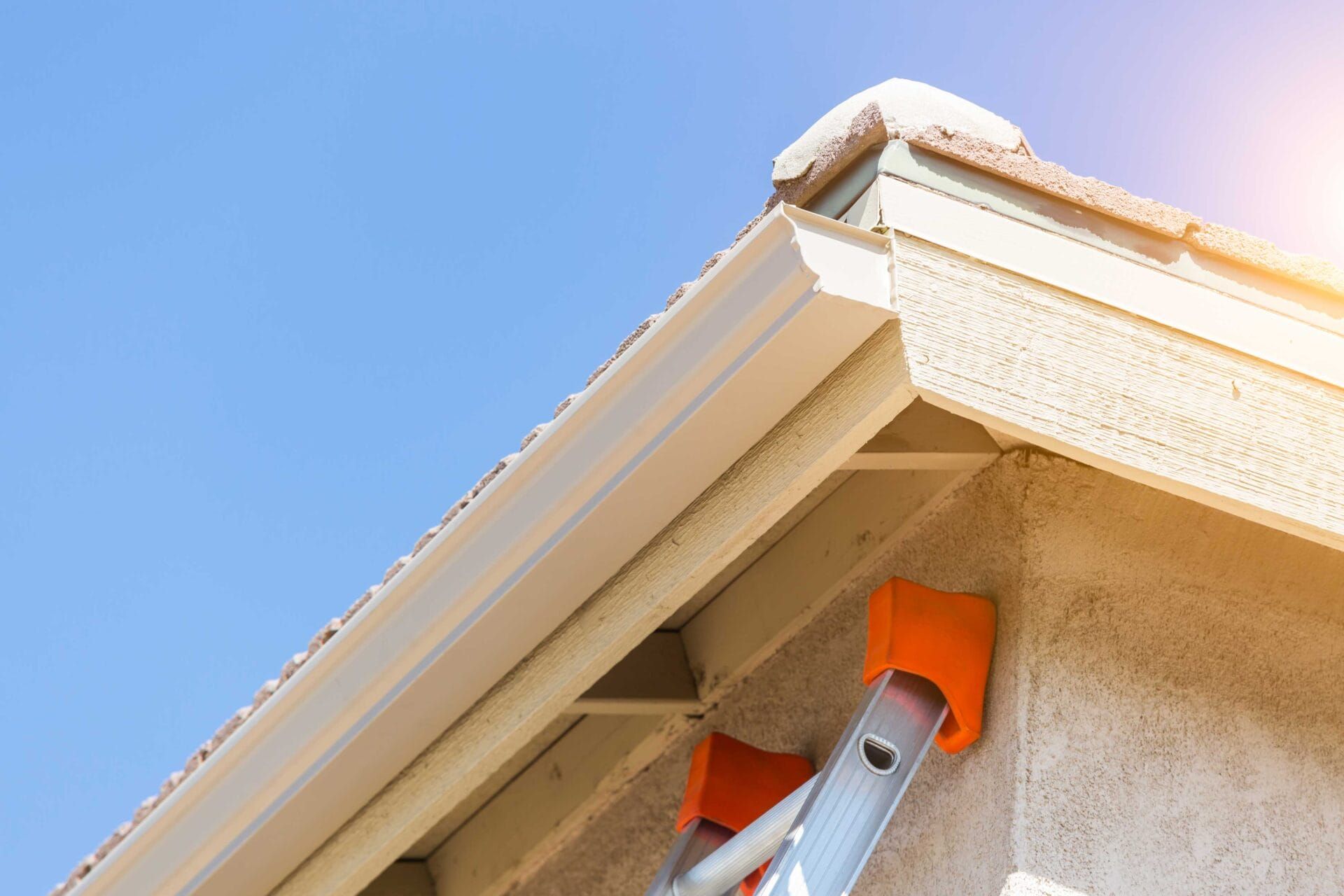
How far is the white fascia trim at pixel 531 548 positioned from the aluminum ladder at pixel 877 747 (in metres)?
0.46

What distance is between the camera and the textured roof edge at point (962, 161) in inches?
101

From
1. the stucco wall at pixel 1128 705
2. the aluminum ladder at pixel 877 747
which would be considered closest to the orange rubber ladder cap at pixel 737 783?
the aluminum ladder at pixel 877 747

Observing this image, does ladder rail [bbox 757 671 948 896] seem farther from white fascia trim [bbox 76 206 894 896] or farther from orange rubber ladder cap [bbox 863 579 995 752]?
white fascia trim [bbox 76 206 894 896]

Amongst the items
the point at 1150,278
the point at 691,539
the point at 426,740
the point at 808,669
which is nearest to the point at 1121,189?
the point at 1150,278

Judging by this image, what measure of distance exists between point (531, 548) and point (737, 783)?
0.79m

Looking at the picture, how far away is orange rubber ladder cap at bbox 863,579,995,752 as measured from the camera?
254 cm

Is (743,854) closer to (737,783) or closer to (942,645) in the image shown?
(737,783)

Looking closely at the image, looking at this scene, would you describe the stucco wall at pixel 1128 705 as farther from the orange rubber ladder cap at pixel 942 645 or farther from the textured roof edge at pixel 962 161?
the textured roof edge at pixel 962 161

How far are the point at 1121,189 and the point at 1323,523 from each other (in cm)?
69

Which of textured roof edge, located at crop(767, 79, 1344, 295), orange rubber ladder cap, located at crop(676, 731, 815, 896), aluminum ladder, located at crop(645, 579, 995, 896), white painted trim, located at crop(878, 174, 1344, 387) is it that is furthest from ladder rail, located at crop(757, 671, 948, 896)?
textured roof edge, located at crop(767, 79, 1344, 295)

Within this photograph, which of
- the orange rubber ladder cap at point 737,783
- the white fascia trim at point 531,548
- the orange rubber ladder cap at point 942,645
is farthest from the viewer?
the orange rubber ladder cap at point 737,783

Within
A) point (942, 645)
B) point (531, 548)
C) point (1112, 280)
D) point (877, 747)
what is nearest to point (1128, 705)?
point (942, 645)

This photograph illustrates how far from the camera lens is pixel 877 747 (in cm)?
252

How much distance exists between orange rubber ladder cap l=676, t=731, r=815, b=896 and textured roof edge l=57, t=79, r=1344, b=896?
776 mm
